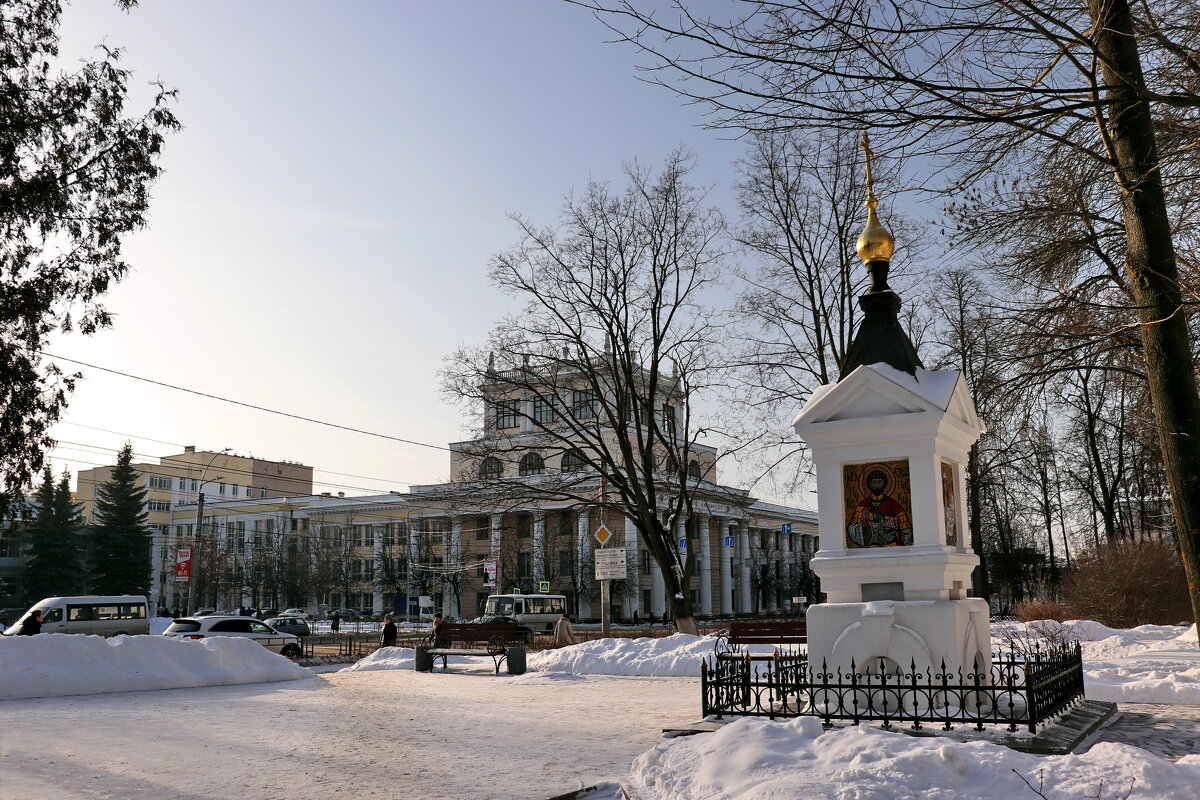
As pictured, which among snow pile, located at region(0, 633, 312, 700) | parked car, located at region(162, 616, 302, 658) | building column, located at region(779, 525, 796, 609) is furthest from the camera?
building column, located at region(779, 525, 796, 609)

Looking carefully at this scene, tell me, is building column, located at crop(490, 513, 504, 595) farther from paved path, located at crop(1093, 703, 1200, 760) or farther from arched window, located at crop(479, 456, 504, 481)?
paved path, located at crop(1093, 703, 1200, 760)

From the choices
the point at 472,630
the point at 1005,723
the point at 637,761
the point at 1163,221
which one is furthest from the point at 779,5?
the point at 472,630

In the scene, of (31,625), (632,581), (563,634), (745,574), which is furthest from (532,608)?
(745,574)

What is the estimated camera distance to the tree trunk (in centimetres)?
975

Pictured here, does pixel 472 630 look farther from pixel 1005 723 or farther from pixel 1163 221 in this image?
pixel 1163 221

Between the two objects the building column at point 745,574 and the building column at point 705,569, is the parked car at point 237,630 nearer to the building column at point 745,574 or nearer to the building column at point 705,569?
the building column at point 705,569

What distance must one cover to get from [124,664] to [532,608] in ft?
113

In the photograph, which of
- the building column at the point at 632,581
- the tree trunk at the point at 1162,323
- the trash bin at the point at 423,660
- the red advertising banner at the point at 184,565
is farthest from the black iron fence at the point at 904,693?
the building column at the point at 632,581

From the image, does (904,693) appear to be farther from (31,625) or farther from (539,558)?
(539,558)

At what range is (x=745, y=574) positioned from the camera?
89875mm

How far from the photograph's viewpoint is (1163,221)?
10008mm

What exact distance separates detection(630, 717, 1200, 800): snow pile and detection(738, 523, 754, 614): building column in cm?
7992

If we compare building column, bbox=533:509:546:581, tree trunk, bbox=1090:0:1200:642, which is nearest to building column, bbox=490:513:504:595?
building column, bbox=533:509:546:581

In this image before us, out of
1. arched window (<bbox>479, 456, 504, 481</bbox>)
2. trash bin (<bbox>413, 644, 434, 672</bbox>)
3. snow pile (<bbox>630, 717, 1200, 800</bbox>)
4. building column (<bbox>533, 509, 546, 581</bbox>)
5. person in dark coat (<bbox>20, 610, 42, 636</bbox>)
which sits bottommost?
trash bin (<bbox>413, 644, 434, 672</bbox>)
